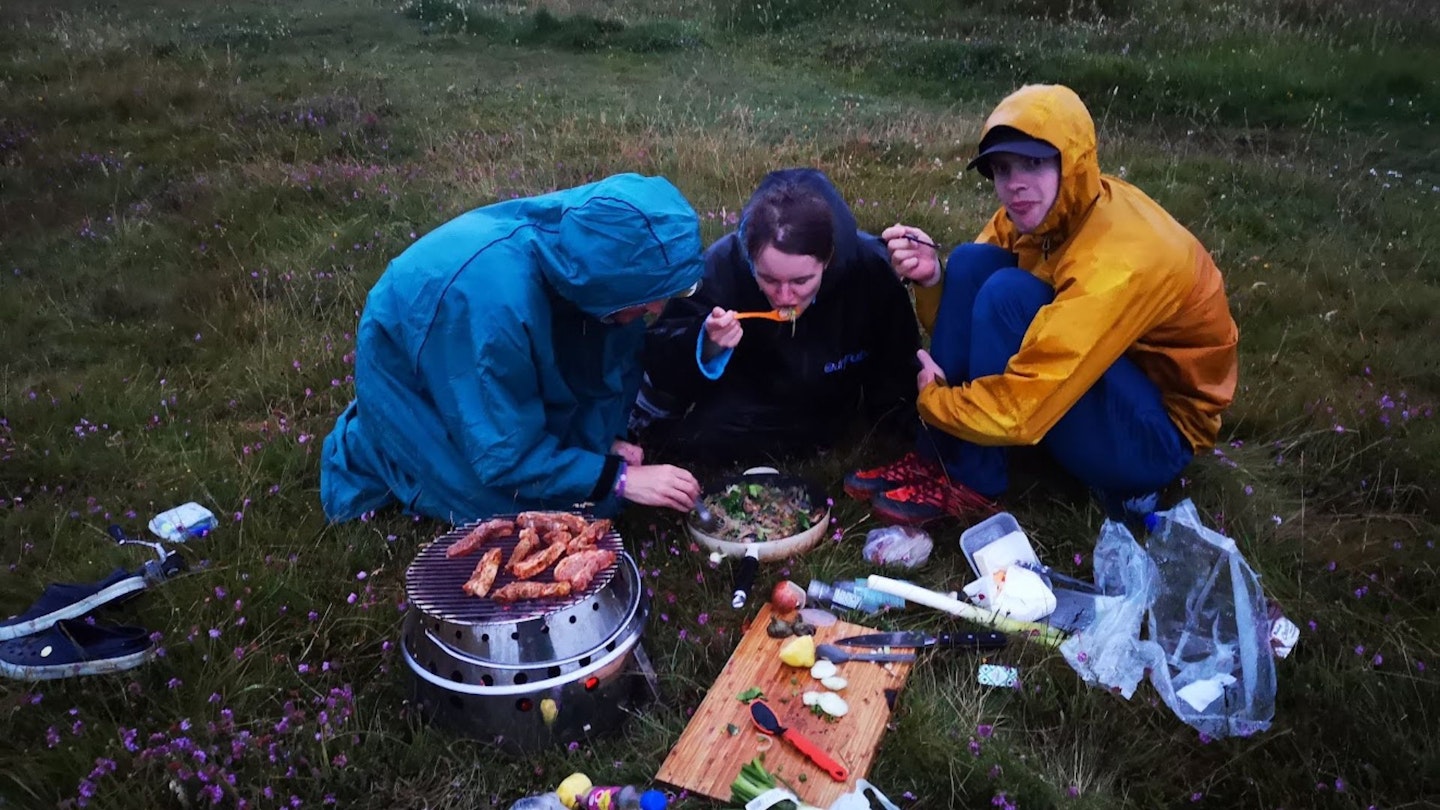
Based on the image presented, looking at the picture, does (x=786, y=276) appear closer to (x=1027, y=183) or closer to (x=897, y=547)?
(x=1027, y=183)

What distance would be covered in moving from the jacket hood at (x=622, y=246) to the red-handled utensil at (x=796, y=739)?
1.32 meters

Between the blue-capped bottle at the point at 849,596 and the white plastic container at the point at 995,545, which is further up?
the white plastic container at the point at 995,545

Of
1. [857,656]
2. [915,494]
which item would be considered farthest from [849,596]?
[915,494]

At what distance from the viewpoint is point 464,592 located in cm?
242

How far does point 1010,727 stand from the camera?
2.55m

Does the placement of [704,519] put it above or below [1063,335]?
below

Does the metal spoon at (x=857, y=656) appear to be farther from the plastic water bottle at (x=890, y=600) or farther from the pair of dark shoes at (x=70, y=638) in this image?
the pair of dark shoes at (x=70, y=638)

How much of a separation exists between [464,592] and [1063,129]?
2.32m

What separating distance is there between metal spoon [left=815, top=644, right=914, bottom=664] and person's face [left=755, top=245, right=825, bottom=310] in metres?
1.28

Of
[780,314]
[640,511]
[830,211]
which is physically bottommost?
[640,511]

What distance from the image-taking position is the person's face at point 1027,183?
9.61 feet

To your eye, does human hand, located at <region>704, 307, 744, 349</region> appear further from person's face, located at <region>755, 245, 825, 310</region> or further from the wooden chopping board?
the wooden chopping board

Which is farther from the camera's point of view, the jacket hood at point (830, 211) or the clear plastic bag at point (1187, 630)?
the jacket hood at point (830, 211)

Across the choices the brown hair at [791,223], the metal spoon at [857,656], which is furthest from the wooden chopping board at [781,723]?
the brown hair at [791,223]
